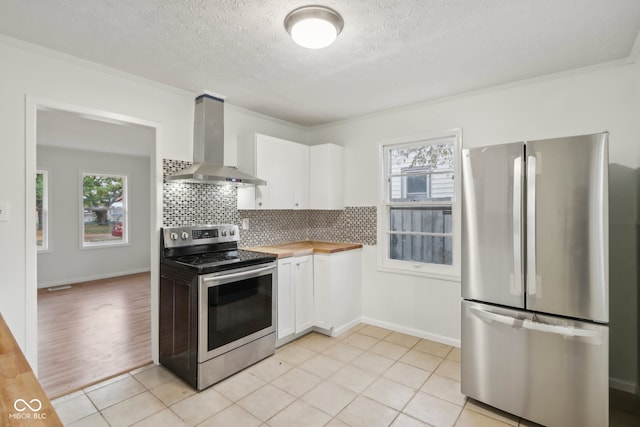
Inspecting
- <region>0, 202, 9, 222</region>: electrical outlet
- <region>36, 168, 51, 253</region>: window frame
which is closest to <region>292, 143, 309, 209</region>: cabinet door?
<region>0, 202, 9, 222</region>: electrical outlet

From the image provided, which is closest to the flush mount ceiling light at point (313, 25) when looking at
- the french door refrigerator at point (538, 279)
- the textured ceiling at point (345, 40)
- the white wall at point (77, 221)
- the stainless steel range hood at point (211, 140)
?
the textured ceiling at point (345, 40)

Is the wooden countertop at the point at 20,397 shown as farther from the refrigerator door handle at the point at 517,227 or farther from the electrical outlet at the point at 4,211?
the refrigerator door handle at the point at 517,227

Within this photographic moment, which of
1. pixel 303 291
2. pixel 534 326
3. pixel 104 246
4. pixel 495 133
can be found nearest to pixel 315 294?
pixel 303 291

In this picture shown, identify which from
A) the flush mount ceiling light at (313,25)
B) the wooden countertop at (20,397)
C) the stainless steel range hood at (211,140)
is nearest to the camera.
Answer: the wooden countertop at (20,397)

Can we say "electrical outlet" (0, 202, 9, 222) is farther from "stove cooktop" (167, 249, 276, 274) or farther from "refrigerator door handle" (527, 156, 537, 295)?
"refrigerator door handle" (527, 156, 537, 295)

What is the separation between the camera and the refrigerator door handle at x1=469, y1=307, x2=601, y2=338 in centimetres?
189

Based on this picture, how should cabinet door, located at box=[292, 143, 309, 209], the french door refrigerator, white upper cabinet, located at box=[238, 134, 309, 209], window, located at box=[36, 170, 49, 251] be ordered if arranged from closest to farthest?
the french door refrigerator, white upper cabinet, located at box=[238, 134, 309, 209], cabinet door, located at box=[292, 143, 309, 209], window, located at box=[36, 170, 49, 251]

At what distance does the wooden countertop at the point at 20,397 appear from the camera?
800 millimetres

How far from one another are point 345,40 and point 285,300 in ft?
7.55

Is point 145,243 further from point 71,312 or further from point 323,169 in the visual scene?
point 323,169

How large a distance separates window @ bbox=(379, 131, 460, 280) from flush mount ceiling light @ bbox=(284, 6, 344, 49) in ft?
5.93

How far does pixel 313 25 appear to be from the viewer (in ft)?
5.93

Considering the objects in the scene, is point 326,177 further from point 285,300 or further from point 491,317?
point 491,317

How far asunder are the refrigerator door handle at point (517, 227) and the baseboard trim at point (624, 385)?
1295 millimetres
